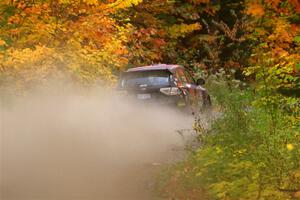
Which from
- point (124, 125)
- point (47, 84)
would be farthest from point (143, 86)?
point (47, 84)

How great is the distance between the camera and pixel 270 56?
11.7 meters

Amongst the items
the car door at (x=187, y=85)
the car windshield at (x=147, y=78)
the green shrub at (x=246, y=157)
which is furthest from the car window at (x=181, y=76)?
the green shrub at (x=246, y=157)

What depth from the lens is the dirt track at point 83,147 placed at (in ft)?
33.3

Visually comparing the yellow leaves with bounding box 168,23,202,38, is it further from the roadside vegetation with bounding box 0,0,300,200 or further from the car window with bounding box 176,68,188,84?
the car window with bounding box 176,68,188,84

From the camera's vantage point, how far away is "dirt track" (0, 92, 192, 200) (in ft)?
33.3

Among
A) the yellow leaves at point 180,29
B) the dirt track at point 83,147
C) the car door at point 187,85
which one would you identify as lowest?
the dirt track at point 83,147

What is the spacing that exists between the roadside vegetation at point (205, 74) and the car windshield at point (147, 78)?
0.46 meters

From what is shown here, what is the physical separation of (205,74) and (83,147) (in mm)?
13212

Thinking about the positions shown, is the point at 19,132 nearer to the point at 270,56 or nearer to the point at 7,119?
the point at 7,119

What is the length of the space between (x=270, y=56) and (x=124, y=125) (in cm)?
605

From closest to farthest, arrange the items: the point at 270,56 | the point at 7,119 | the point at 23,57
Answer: the point at 270,56 < the point at 23,57 < the point at 7,119

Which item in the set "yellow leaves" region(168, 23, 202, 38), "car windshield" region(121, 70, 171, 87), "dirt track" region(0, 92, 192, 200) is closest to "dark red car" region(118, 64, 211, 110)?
"car windshield" region(121, 70, 171, 87)

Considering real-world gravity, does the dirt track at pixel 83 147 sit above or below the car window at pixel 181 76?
below

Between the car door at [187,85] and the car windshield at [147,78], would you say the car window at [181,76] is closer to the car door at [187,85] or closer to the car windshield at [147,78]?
the car door at [187,85]
